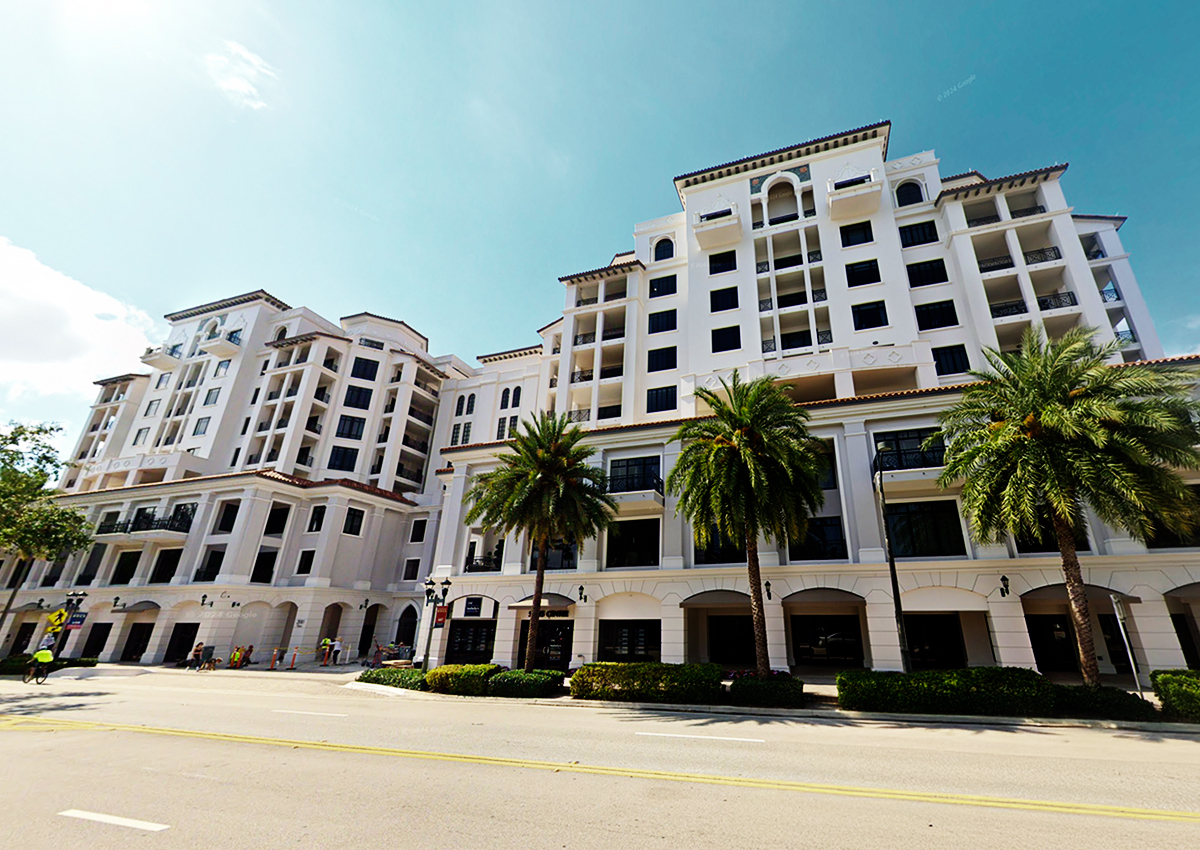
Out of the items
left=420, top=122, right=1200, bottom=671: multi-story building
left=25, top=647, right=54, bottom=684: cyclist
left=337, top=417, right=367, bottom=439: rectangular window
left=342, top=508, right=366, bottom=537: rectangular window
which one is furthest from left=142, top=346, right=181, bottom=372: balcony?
left=420, top=122, right=1200, bottom=671: multi-story building

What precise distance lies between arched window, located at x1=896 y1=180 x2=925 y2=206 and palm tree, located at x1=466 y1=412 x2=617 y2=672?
30.4m

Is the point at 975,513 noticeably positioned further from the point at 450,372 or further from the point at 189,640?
the point at 450,372

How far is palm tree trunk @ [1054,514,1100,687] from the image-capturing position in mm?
16397

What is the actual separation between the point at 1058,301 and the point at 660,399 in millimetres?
24893

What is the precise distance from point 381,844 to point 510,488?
19.0m

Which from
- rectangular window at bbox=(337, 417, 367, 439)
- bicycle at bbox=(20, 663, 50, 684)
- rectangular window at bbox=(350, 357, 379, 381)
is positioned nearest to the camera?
bicycle at bbox=(20, 663, 50, 684)

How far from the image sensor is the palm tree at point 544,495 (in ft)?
79.6

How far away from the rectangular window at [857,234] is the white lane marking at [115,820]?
1636 inches

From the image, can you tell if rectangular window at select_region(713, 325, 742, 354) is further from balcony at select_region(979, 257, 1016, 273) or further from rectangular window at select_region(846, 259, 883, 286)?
balcony at select_region(979, 257, 1016, 273)

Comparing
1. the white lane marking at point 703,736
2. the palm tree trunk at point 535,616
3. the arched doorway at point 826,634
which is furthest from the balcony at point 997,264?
the white lane marking at point 703,736

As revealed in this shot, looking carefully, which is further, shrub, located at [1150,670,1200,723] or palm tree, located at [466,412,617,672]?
palm tree, located at [466,412,617,672]

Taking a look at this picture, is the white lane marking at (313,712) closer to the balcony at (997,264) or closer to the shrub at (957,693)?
the shrub at (957,693)

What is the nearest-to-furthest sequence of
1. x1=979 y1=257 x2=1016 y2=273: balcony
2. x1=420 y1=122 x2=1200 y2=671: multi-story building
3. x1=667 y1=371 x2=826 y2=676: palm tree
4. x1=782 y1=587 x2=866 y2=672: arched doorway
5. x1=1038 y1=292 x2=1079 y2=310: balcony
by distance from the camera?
1. x1=667 y1=371 x2=826 y2=676: palm tree
2. x1=420 y1=122 x2=1200 y2=671: multi-story building
3. x1=782 y1=587 x2=866 y2=672: arched doorway
4. x1=1038 y1=292 x2=1079 y2=310: balcony
5. x1=979 y1=257 x2=1016 y2=273: balcony

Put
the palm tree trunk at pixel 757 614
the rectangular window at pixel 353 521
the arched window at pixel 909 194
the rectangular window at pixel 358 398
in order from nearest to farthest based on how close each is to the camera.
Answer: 1. the palm tree trunk at pixel 757 614
2. the arched window at pixel 909 194
3. the rectangular window at pixel 353 521
4. the rectangular window at pixel 358 398
